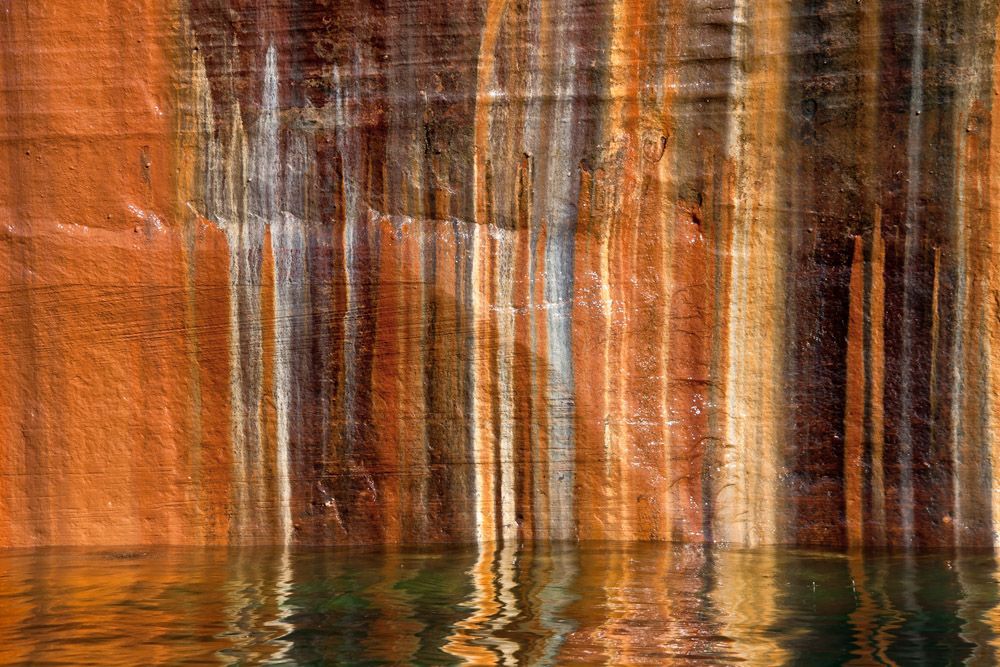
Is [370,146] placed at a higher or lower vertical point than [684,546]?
higher

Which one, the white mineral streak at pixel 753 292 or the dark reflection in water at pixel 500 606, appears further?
the white mineral streak at pixel 753 292

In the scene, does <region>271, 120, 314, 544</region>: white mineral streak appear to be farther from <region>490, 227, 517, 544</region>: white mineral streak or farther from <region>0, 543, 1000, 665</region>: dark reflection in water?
<region>490, 227, 517, 544</region>: white mineral streak

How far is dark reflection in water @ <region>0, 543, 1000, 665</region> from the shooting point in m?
3.54

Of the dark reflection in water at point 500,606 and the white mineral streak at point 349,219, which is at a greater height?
the white mineral streak at point 349,219

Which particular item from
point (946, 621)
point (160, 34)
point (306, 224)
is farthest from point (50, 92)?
point (946, 621)

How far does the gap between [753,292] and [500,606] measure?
177 centimetres

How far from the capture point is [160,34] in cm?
504

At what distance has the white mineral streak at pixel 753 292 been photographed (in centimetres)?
486

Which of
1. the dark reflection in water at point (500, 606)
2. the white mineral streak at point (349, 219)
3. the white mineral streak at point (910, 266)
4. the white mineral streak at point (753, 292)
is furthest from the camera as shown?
the white mineral streak at point (349, 219)

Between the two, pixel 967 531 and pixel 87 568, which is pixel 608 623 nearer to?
pixel 967 531

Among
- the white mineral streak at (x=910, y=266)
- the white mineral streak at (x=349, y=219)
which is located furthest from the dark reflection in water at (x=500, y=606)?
the white mineral streak at (x=349, y=219)

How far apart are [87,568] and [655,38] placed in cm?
325

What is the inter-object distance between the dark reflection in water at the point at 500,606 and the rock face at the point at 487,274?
0.23 metres

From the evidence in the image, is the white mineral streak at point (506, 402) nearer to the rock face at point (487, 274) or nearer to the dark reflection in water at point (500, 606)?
the rock face at point (487, 274)
